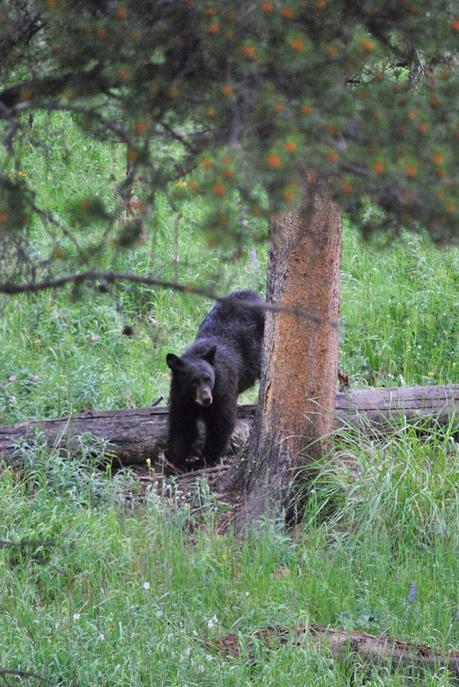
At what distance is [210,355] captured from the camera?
8.23 meters

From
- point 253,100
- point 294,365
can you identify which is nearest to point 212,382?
point 294,365

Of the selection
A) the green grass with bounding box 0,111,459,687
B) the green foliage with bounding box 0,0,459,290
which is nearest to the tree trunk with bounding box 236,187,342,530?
the green grass with bounding box 0,111,459,687

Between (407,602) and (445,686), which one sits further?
(407,602)

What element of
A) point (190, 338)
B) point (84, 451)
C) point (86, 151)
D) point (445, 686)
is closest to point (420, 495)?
point (445, 686)

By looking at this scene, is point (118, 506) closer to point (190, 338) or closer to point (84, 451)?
point (84, 451)

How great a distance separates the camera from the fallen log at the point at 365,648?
482 cm

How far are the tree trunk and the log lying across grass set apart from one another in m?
0.66

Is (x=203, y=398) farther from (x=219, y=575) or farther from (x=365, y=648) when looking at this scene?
(x=365, y=648)

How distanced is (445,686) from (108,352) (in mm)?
5602

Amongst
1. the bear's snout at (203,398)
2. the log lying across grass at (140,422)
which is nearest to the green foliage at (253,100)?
the log lying across grass at (140,422)

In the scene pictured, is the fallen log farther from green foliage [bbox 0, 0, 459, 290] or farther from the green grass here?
green foliage [bbox 0, 0, 459, 290]

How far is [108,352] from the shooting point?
9680 millimetres

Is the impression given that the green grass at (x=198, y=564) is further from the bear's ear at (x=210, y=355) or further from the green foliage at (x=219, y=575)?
the bear's ear at (x=210, y=355)

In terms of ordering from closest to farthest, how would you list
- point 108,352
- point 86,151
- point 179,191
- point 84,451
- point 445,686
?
point 179,191 < point 445,686 < point 84,451 < point 108,352 < point 86,151
